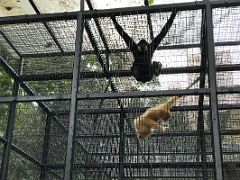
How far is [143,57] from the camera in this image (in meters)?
5.34

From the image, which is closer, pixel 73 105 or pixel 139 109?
pixel 73 105

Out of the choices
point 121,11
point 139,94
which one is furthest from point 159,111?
point 121,11

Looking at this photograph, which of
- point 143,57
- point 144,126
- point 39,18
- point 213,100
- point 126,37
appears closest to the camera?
point 213,100

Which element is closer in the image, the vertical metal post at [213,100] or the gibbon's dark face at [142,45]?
the vertical metal post at [213,100]

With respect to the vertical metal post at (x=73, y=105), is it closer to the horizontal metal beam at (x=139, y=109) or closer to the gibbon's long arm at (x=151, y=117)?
the horizontal metal beam at (x=139, y=109)

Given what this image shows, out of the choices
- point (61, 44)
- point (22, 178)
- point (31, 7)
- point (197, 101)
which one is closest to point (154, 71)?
point (197, 101)

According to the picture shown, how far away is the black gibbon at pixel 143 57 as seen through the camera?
5090mm

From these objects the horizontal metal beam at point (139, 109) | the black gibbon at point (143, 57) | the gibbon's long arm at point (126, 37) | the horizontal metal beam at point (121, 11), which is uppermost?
the horizontal metal beam at point (121, 11)

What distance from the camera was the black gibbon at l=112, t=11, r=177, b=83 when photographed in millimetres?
5090

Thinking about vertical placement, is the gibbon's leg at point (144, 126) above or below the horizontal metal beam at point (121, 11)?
below

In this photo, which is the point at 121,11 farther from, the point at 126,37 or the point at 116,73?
the point at 116,73

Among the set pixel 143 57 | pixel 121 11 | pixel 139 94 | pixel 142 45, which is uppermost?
pixel 121 11

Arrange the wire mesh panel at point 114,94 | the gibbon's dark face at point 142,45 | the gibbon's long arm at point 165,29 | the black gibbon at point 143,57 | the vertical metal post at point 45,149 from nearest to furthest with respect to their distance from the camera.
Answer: the gibbon's long arm at point 165,29 → the wire mesh panel at point 114,94 → the black gibbon at point 143,57 → the gibbon's dark face at point 142,45 → the vertical metal post at point 45,149

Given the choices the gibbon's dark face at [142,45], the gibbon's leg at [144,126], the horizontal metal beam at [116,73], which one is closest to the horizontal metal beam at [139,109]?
the gibbon's leg at [144,126]
